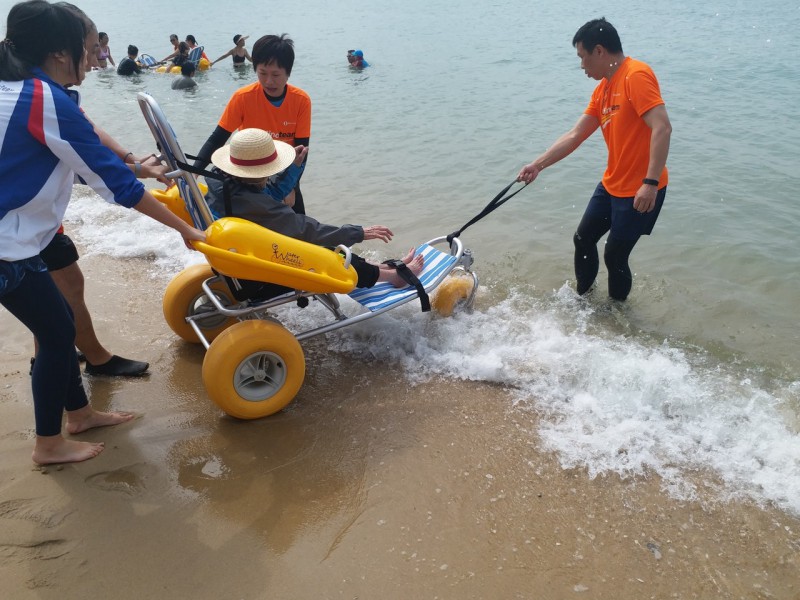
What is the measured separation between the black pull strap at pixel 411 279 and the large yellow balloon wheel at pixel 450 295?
1.14ft

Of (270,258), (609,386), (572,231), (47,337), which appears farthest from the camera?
(572,231)

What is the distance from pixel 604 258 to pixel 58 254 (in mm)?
3546

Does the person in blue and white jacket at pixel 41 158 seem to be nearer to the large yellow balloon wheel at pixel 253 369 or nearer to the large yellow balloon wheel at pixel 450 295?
the large yellow balloon wheel at pixel 253 369

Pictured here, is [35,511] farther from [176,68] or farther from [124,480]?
[176,68]

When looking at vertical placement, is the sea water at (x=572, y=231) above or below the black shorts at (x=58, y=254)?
below

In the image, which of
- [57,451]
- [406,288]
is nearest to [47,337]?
[57,451]

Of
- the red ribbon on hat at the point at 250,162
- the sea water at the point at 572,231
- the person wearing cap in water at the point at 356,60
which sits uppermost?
the red ribbon on hat at the point at 250,162

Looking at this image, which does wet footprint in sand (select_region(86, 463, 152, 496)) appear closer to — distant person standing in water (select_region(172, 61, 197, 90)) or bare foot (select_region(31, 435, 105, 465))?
bare foot (select_region(31, 435, 105, 465))

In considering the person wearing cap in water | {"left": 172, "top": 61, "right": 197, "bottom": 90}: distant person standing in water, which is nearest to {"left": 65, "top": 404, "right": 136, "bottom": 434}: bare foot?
{"left": 172, "top": 61, "right": 197, "bottom": 90}: distant person standing in water

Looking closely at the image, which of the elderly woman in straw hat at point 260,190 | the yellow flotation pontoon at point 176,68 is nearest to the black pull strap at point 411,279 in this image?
the elderly woman in straw hat at point 260,190

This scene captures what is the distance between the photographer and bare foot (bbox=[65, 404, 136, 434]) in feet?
10.3

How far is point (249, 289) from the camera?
3.49m

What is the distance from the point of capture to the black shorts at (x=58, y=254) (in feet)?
10.6

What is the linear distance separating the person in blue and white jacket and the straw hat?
708 mm
